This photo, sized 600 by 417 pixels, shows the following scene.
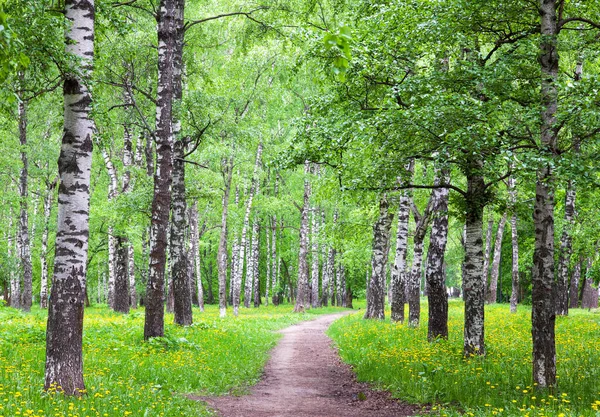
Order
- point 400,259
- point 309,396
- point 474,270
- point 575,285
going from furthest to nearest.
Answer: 1. point 575,285
2. point 400,259
3. point 474,270
4. point 309,396

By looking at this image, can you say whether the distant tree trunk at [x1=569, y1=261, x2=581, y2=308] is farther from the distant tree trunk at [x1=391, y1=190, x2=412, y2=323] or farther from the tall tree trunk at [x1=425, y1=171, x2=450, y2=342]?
the tall tree trunk at [x1=425, y1=171, x2=450, y2=342]

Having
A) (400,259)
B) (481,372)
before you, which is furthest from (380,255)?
(481,372)

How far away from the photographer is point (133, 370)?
8828 millimetres

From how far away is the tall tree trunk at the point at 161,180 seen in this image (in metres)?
11.9

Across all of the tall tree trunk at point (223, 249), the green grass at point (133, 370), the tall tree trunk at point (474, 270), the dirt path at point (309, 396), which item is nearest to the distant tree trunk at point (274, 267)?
the tall tree trunk at point (223, 249)

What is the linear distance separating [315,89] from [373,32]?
57.2ft

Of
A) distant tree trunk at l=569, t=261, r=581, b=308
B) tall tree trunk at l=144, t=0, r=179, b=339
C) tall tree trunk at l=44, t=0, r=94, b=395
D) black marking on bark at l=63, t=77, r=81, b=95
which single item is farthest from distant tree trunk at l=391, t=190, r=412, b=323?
distant tree trunk at l=569, t=261, r=581, b=308

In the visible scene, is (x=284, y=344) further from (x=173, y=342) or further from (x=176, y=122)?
(x=176, y=122)

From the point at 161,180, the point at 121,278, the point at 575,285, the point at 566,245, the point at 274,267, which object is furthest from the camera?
the point at 274,267

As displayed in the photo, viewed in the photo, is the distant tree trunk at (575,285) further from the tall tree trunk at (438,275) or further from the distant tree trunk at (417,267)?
the tall tree trunk at (438,275)

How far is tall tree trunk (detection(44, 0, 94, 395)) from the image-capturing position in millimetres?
6613

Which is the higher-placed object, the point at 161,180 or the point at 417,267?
the point at 161,180

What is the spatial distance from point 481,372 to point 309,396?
3360 millimetres

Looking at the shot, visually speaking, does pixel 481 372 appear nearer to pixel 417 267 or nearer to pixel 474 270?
pixel 474 270
